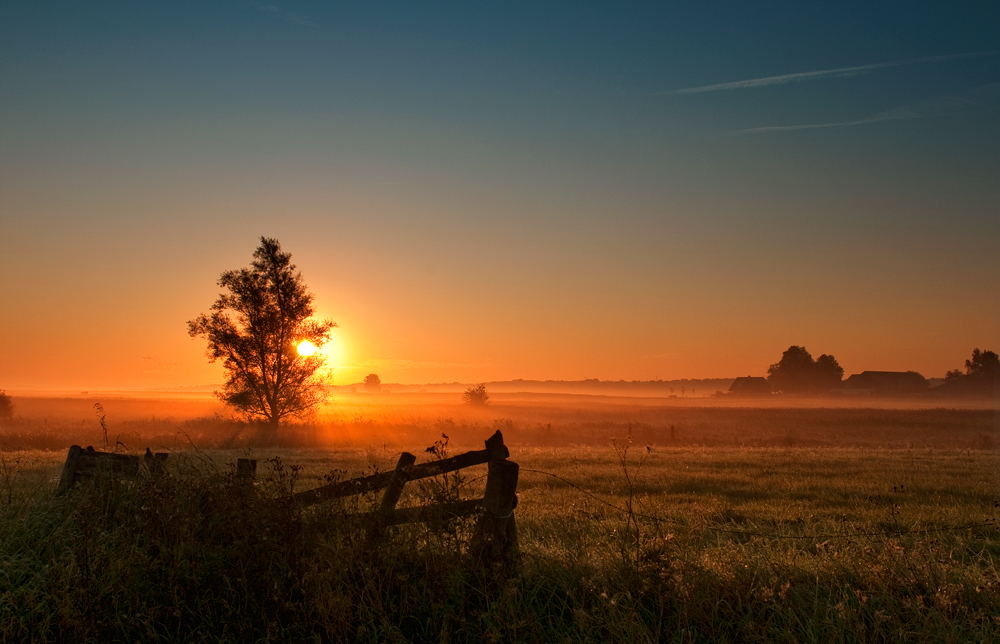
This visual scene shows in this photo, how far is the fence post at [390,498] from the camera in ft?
17.8

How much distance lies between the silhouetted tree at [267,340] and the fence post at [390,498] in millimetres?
30775

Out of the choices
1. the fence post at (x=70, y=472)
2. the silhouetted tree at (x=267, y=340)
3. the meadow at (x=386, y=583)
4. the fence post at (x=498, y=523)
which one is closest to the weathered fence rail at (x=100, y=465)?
the fence post at (x=70, y=472)

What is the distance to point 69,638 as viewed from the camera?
4750mm

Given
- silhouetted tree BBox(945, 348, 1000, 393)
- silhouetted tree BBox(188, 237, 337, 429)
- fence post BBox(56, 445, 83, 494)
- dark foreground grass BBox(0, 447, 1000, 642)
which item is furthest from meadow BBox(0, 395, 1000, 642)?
silhouetted tree BBox(945, 348, 1000, 393)

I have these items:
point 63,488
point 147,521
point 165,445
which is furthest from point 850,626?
point 165,445

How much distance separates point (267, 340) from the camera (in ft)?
114

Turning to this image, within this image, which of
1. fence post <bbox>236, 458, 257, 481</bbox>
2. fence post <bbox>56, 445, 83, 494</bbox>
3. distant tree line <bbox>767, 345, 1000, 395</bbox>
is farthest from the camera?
distant tree line <bbox>767, 345, 1000, 395</bbox>

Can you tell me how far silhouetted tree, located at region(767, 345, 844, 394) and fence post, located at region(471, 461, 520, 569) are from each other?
493 ft

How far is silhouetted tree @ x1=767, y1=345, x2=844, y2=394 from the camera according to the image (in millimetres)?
139125

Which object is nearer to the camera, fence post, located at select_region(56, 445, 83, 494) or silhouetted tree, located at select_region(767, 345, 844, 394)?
fence post, located at select_region(56, 445, 83, 494)

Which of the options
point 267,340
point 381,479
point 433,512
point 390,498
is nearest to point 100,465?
point 381,479

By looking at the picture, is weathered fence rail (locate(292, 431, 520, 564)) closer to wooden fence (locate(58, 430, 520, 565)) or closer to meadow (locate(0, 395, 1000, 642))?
wooden fence (locate(58, 430, 520, 565))

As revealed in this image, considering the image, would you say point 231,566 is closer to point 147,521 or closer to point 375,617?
point 147,521

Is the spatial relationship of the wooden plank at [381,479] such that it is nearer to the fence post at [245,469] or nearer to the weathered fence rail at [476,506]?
the weathered fence rail at [476,506]
